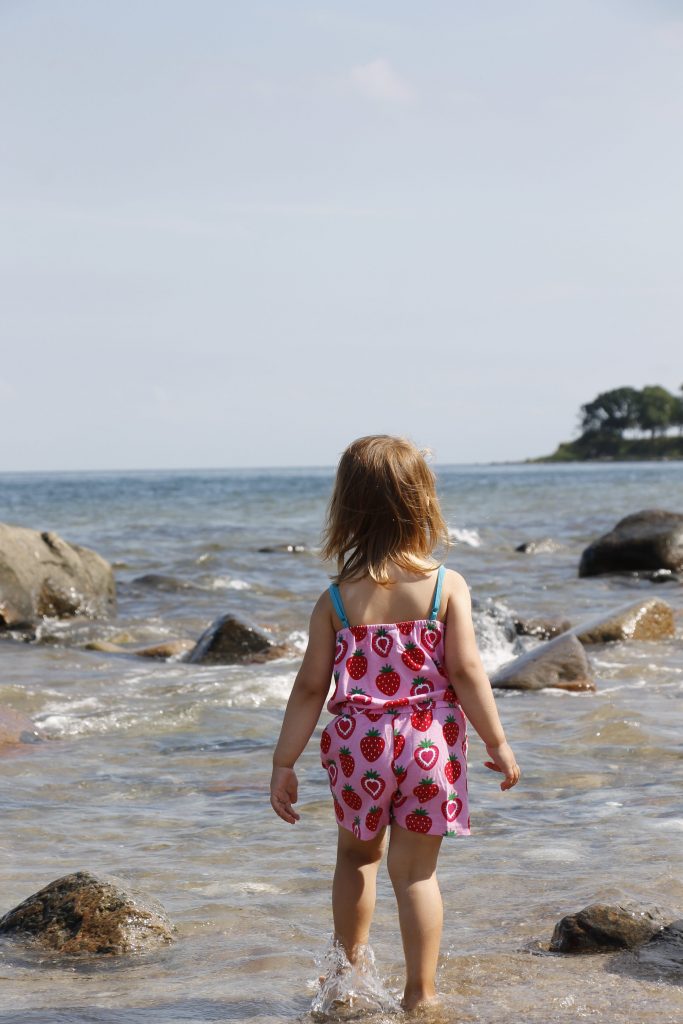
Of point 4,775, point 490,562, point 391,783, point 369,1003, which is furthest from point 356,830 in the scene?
point 490,562

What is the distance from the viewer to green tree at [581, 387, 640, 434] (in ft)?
475

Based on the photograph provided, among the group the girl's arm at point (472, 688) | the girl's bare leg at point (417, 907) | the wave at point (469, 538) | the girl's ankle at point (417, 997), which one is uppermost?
the girl's arm at point (472, 688)

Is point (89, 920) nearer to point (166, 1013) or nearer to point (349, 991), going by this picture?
point (166, 1013)

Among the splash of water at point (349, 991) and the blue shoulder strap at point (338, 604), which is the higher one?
the blue shoulder strap at point (338, 604)

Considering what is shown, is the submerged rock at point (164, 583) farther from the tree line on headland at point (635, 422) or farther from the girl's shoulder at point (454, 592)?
the tree line on headland at point (635, 422)

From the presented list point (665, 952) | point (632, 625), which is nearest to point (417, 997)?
point (665, 952)

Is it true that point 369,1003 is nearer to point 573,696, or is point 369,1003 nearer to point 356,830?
point 356,830

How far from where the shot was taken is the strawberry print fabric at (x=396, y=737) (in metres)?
3.33

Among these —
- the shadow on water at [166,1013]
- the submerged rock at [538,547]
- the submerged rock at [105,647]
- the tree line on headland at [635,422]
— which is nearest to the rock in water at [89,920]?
the shadow on water at [166,1013]

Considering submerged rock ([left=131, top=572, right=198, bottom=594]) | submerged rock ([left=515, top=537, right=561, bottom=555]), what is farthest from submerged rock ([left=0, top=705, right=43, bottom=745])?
submerged rock ([left=515, top=537, right=561, bottom=555])

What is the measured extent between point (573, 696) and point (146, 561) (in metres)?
13.2

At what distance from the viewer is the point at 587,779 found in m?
6.00

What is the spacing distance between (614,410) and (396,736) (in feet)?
487

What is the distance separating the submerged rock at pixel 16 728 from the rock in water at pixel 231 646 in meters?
2.70
